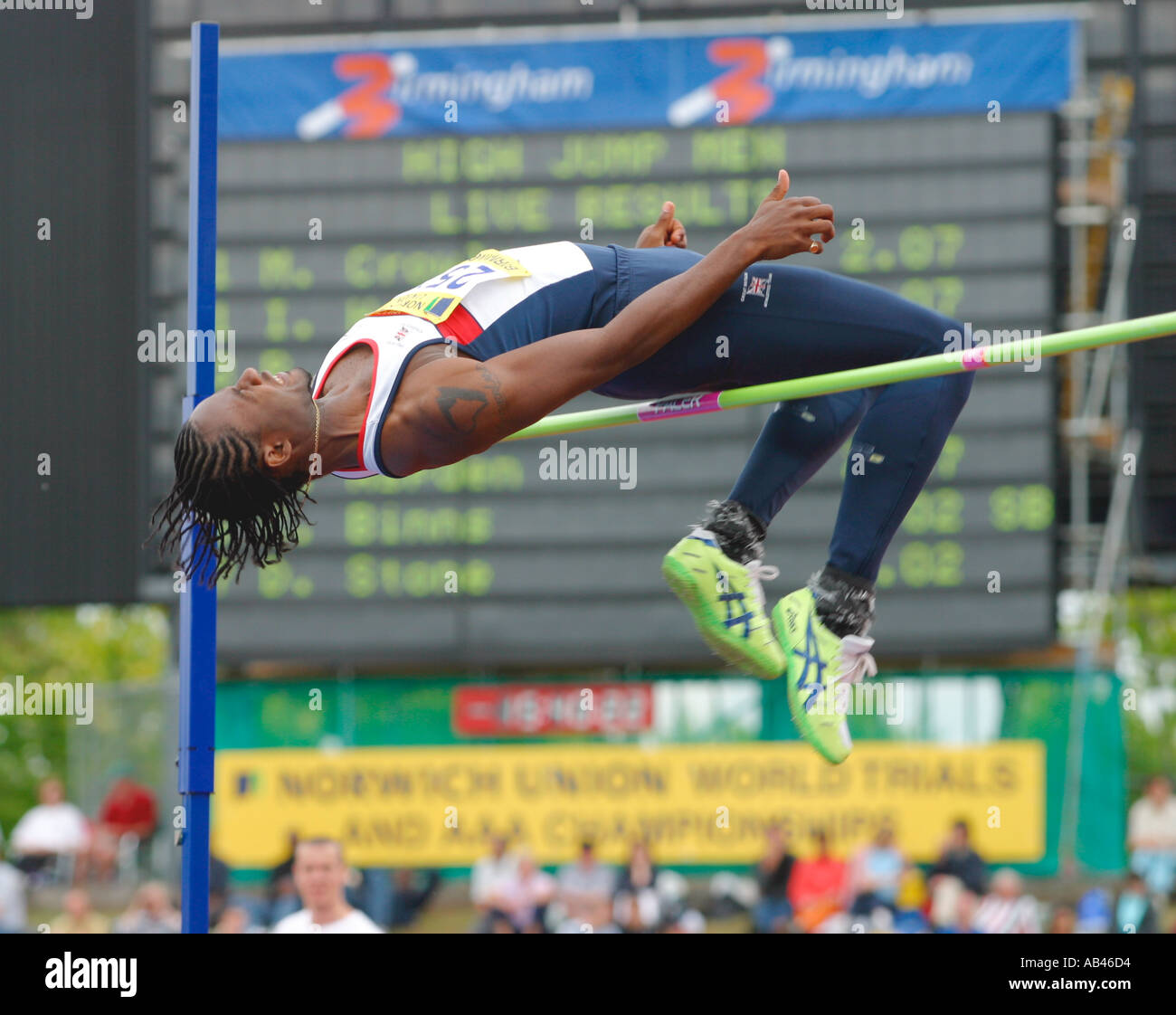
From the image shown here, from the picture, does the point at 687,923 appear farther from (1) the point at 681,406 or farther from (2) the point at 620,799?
(1) the point at 681,406

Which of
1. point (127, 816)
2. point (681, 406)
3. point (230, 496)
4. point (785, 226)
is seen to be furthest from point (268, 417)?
point (127, 816)

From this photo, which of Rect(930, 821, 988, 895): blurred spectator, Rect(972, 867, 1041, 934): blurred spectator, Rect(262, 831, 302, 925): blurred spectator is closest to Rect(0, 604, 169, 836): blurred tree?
Rect(262, 831, 302, 925): blurred spectator

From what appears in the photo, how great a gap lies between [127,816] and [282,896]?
186cm

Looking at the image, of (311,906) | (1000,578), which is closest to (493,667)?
(1000,578)

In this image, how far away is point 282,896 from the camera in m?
7.75

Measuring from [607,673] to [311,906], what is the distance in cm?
422

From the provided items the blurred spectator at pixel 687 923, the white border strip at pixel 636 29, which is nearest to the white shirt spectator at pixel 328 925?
the blurred spectator at pixel 687 923

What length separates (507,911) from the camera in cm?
759

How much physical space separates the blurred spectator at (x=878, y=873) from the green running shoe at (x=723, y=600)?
4.20 m

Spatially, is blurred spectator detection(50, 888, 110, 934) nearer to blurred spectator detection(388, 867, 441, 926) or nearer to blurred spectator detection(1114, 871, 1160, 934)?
blurred spectator detection(388, 867, 441, 926)

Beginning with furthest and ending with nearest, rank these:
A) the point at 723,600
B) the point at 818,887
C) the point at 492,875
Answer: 1. the point at 492,875
2. the point at 818,887
3. the point at 723,600

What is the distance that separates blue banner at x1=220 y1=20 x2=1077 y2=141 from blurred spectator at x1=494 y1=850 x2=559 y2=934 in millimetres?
3686
